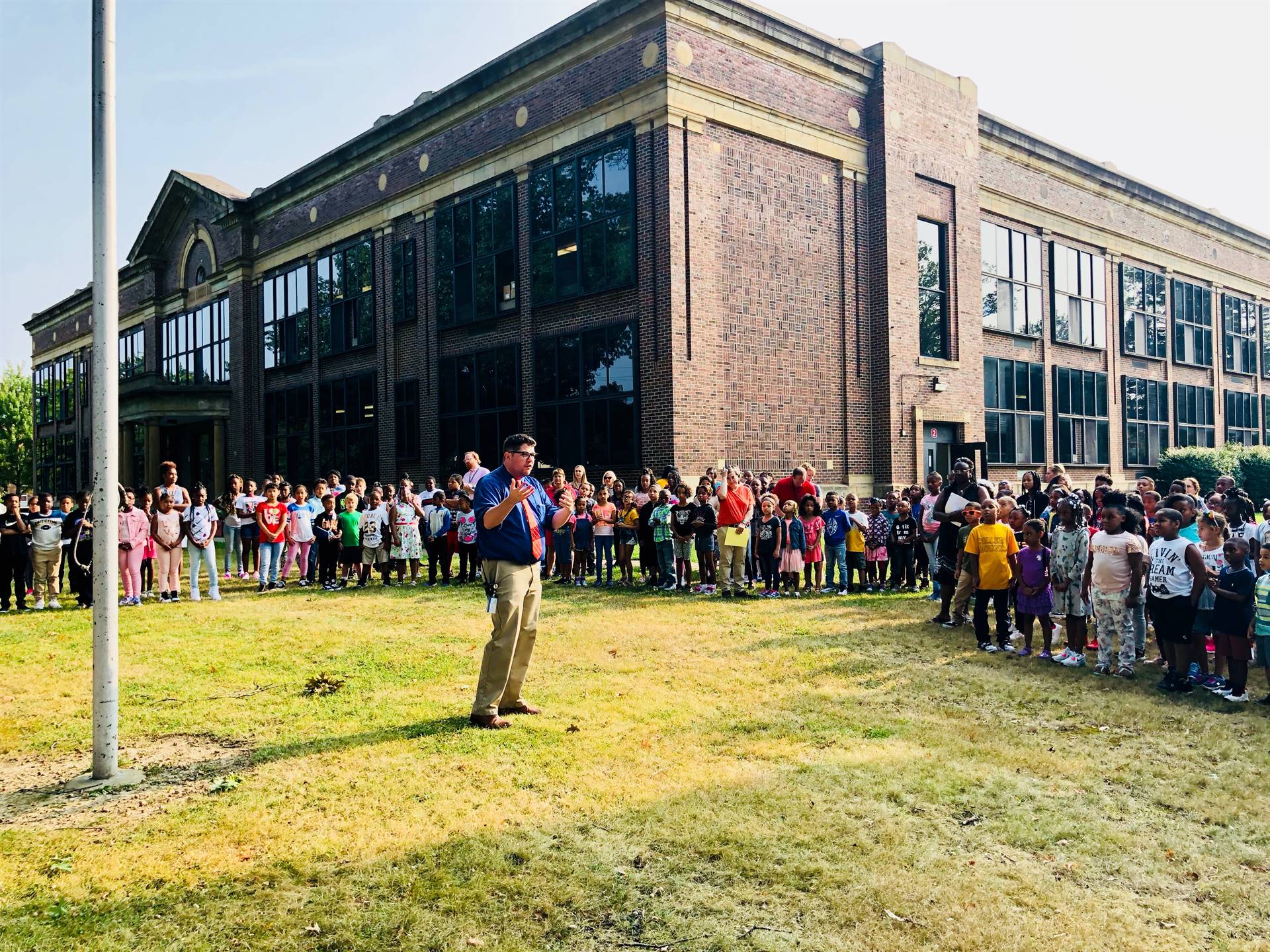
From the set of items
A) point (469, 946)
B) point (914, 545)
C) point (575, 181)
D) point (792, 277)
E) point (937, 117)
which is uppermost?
point (937, 117)

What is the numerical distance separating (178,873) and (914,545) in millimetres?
11276

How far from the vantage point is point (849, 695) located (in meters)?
7.77

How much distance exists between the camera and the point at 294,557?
53.1ft

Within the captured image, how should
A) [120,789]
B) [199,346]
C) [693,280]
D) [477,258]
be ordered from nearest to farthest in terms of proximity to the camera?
1. [120,789]
2. [693,280]
3. [477,258]
4. [199,346]

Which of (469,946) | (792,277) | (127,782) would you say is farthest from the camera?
(792,277)

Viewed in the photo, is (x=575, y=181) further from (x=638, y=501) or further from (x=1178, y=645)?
(x=1178, y=645)

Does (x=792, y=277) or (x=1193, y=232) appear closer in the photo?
(x=792, y=277)

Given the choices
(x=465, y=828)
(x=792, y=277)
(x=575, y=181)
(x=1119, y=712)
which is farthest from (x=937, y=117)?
(x=465, y=828)

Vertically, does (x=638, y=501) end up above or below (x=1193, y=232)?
below

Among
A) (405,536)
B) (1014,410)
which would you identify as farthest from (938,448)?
(405,536)

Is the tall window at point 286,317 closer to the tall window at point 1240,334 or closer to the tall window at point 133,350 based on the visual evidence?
the tall window at point 133,350

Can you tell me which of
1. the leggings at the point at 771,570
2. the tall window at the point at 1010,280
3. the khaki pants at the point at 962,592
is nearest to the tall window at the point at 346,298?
the leggings at the point at 771,570

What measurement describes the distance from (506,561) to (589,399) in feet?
44.4

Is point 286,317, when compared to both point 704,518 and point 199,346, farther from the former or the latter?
point 704,518
